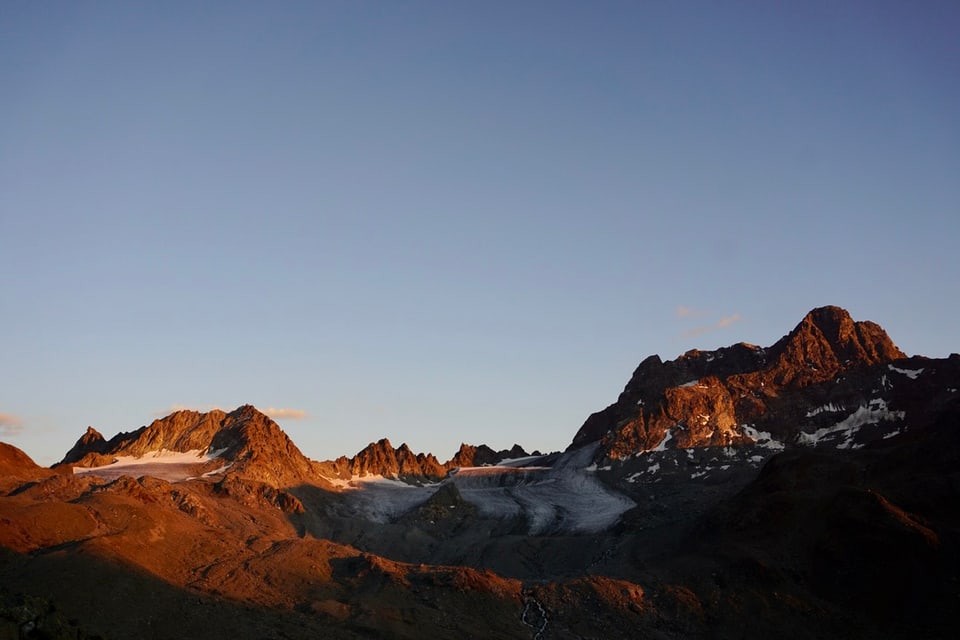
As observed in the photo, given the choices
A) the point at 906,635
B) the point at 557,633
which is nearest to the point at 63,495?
the point at 557,633

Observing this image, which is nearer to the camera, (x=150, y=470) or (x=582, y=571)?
(x=582, y=571)

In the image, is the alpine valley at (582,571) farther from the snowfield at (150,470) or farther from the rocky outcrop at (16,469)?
the snowfield at (150,470)

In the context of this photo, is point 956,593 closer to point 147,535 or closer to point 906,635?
point 906,635

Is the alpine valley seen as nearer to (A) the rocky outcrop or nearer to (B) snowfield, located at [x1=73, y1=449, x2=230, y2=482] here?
(A) the rocky outcrop

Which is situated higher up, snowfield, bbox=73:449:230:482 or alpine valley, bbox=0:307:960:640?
snowfield, bbox=73:449:230:482

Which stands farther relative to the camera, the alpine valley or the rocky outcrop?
the rocky outcrop

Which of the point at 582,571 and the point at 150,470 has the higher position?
the point at 150,470

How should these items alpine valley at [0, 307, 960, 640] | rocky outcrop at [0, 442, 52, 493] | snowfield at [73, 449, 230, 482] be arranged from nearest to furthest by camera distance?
alpine valley at [0, 307, 960, 640], rocky outcrop at [0, 442, 52, 493], snowfield at [73, 449, 230, 482]

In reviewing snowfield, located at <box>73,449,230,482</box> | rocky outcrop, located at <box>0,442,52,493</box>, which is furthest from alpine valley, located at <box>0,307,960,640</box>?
snowfield, located at <box>73,449,230,482</box>

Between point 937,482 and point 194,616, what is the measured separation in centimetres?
8347

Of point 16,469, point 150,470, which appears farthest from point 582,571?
point 150,470

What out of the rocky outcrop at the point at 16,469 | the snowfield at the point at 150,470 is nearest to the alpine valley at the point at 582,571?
the rocky outcrop at the point at 16,469

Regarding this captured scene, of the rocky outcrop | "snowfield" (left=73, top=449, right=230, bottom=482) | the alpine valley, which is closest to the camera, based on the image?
the alpine valley

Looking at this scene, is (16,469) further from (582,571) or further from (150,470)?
(582,571)
